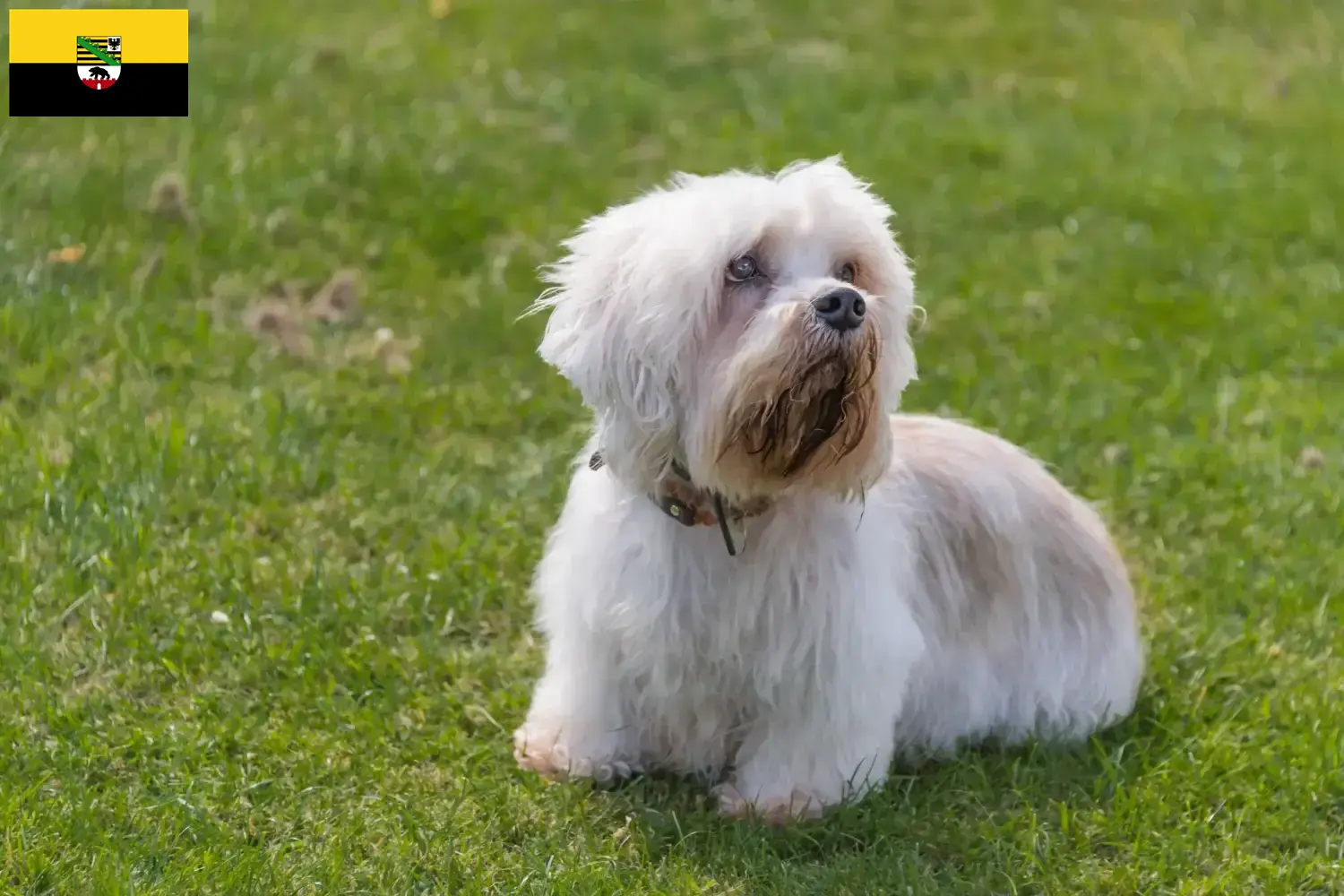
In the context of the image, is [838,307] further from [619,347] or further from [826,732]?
[826,732]

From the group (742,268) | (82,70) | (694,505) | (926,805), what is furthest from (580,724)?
(82,70)

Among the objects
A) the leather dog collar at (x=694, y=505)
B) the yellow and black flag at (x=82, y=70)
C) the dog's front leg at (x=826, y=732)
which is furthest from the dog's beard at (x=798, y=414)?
the yellow and black flag at (x=82, y=70)

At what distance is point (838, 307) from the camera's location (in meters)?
3.20

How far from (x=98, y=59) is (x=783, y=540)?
5341 millimetres

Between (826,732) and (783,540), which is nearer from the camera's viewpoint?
(783,540)

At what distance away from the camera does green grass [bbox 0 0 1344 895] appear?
366 centimetres

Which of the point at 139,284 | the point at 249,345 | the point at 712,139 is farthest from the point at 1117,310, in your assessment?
the point at 139,284

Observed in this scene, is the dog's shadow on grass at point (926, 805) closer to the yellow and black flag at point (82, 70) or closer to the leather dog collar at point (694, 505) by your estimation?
the leather dog collar at point (694, 505)

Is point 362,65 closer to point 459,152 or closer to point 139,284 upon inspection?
point 459,152

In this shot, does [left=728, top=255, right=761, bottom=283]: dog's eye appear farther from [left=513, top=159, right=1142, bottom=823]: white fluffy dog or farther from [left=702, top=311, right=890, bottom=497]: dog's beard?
[left=702, top=311, right=890, bottom=497]: dog's beard

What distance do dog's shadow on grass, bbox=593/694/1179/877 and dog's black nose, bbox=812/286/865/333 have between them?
1.34 metres

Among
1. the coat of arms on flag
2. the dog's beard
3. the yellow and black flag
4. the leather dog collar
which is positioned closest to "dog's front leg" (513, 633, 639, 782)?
the leather dog collar

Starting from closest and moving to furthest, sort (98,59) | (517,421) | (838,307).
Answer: (838,307), (517,421), (98,59)

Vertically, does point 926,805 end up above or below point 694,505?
below
